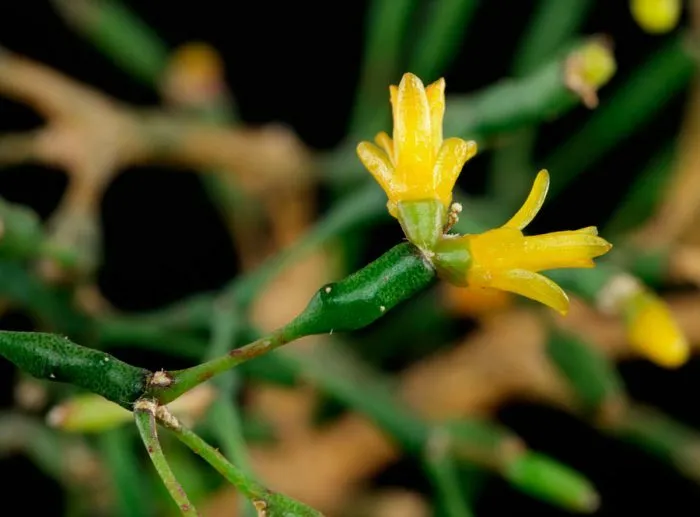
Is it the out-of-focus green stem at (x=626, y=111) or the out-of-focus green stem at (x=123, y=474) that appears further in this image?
the out-of-focus green stem at (x=626, y=111)

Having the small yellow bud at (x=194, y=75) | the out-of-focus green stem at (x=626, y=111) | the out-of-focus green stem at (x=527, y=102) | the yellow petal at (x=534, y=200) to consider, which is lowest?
the yellow petal at (x=534, y=200)

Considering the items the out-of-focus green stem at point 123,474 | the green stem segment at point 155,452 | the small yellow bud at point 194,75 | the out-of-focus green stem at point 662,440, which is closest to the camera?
the green stem segment at point 155,452

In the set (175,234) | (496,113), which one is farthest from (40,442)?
(496,113)

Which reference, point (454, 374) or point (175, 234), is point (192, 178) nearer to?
point (175, 234)

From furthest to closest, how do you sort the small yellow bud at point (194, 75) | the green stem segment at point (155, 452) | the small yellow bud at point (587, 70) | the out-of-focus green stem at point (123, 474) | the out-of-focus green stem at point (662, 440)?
1. the small yellow bud at point (194, 75)
2. the out-of-focus green stem at point (662, 440)
3. the out-of-focus green stem at point (123, 474)
4. the small yellow bud at point (587, 70)
5. the green stem segment at point (155, 452)

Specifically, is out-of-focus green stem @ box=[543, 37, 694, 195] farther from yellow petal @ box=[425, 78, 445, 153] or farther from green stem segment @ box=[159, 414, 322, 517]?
green stem segment @ box=[159, 414, 322, 517]

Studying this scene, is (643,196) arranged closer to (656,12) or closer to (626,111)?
(626,111)

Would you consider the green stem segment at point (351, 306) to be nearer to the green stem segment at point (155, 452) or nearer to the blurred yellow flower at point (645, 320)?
the green stem segment at point (155, 452)

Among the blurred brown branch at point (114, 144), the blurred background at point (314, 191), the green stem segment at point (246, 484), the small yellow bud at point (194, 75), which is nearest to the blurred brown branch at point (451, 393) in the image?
the blurred background at point (314, 191)
